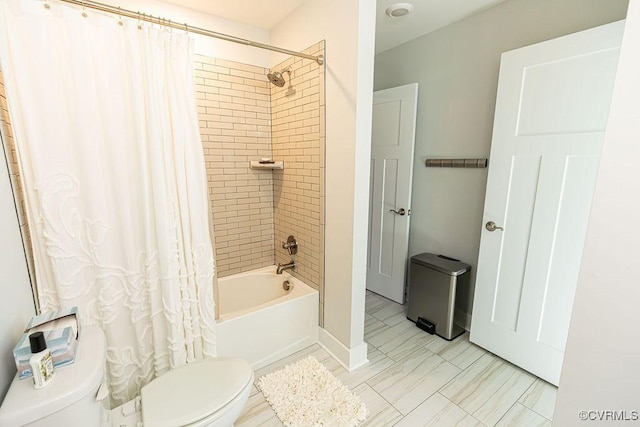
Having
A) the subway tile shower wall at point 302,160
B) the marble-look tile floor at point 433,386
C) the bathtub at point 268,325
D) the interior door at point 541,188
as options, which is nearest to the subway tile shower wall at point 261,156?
the subway tile shower wall at point 302,160

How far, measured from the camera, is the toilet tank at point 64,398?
0.75 meters

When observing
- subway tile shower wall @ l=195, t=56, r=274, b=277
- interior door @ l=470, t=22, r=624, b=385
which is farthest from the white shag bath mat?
interior door @ l=470, t=22, r=624, b=385

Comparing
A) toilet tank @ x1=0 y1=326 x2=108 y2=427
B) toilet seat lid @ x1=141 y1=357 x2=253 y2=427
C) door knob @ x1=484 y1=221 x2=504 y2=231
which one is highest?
door knob @ x1=484 y1=221 x2=504 y2=231

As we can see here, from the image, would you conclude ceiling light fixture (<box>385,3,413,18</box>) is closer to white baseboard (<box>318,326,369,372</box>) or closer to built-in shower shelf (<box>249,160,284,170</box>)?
built-in shower shelf (<box>249,160,284,170</box>)

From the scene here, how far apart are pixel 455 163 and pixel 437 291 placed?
1.05m

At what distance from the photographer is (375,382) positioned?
5.65 ft

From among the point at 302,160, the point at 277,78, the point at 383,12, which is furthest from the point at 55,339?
the point at 383,12

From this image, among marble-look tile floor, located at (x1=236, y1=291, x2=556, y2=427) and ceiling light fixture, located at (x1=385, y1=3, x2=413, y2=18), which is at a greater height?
ceiling light fixture, located at (x1=385, y1=3, x2=413, y2=18)

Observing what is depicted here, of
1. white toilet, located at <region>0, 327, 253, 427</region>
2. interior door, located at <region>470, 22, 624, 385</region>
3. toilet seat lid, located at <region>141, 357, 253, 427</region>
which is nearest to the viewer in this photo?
white toilet, located at <region>0, 327, 253, 427</region>

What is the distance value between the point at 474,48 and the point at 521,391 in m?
2.37

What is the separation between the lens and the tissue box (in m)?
0.82

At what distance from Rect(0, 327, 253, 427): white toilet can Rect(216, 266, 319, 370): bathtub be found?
407 mm

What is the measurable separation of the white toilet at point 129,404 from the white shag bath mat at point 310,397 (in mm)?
454

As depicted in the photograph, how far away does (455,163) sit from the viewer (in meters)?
2.18
